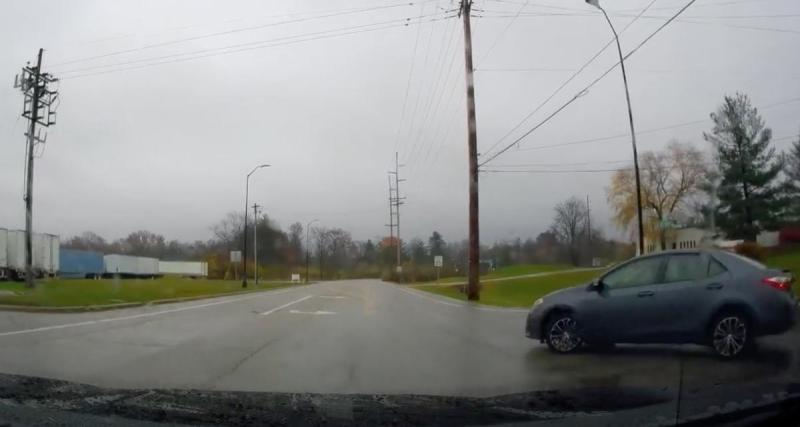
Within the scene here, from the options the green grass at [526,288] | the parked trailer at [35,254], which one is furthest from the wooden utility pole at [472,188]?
the parked trailer at [35,254]

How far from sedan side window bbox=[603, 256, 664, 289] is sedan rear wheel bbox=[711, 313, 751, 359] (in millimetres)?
932

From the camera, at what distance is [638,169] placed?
2183 centimetres

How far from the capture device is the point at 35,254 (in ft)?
147

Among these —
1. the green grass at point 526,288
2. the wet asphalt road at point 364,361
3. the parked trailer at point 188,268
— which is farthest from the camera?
the parked trailer at point 188,268

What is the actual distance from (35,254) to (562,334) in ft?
153

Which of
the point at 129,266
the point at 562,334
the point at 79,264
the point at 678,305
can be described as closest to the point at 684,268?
the point at 678,305

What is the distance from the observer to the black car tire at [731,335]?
23.8 feet

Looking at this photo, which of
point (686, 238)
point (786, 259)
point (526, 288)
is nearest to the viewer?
point (786, 259)

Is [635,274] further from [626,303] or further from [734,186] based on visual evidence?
[734,186]

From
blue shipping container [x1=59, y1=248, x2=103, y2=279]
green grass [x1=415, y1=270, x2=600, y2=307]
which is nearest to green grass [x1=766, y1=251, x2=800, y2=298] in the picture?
green grass [x1=415, y1=270, x2=600, y2=307]

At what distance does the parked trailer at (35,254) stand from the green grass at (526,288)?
32.0 meters

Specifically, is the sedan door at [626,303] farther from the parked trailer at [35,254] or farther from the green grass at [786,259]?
the parked trailer at [35,254]

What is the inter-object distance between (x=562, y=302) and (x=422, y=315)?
9.96 metres

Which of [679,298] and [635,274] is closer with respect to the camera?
[679,298]
